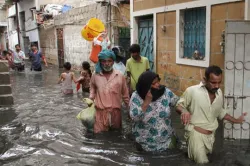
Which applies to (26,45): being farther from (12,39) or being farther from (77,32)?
(77,32)

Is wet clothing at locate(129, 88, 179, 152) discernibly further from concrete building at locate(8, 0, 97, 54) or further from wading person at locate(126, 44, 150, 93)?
concrete building at locate(8, 0, 97, 54)

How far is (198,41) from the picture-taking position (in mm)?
7344

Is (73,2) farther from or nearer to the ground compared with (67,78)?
farther from the ground

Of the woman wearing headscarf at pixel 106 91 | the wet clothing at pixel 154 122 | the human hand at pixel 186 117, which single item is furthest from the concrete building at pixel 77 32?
the human hand at pixel 186 117

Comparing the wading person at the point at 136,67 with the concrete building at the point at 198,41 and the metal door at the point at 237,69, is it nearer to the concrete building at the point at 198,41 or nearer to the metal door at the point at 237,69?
the concrete building at the point at 198,41

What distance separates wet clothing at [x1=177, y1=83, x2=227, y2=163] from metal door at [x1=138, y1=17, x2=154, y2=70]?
5.64 m

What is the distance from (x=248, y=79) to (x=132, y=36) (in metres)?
5.87

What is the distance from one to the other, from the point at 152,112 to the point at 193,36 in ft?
13.2

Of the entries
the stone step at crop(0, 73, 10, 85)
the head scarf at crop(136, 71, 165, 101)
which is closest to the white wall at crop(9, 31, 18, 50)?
the stone step at crop(0, 73, 10, 85)

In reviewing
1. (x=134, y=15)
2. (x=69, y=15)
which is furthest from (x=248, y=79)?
(x=69, y=15)

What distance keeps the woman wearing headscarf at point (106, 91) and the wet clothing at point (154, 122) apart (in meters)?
0.90

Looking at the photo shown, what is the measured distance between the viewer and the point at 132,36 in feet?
33.9

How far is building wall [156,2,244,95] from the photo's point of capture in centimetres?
624

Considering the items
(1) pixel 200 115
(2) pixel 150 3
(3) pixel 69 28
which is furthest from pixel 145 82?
(3) pixel 69 28
